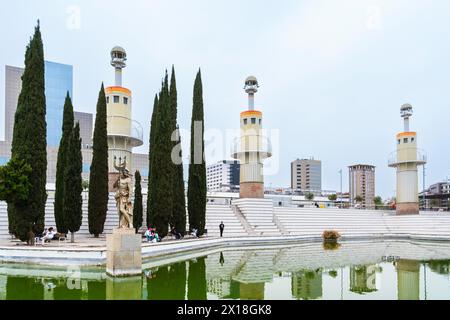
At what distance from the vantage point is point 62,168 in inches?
838

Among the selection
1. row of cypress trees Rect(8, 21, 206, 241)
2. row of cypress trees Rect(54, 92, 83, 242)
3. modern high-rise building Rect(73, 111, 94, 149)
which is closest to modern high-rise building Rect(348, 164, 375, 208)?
modern high-rise building Rect(73, 111, 94, 149)

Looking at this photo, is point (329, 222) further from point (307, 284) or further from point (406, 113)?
point (307, 284)

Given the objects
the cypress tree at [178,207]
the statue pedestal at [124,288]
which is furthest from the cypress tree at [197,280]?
the cypress tree at [178,207]

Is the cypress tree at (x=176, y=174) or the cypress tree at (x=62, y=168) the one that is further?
the cypress tree at (x=176, y=174)

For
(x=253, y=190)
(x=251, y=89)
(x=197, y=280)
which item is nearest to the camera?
(x=197, y=280)

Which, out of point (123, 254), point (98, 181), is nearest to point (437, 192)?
point (98, 181)

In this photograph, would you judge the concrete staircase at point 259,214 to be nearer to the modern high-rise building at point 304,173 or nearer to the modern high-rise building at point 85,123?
the modern high-rise building at point 85,123

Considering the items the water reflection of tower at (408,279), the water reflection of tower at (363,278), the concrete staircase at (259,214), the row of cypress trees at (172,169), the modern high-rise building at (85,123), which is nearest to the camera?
the water reflection of tower at (408,279)

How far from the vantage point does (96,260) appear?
13086 millimetres

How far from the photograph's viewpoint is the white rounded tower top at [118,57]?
27797 millimetres

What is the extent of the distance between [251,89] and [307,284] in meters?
24.0
